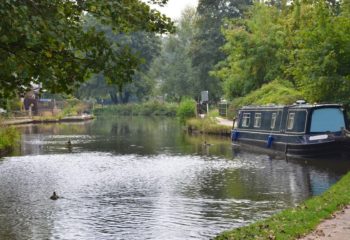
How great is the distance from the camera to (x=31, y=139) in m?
41.0

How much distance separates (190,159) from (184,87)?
60867mm

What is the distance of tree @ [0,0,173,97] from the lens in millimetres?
7922

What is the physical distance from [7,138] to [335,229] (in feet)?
80.4

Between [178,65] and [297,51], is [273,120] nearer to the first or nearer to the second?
[297,51]

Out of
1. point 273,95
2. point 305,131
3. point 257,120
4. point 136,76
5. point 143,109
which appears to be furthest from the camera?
point 136,76

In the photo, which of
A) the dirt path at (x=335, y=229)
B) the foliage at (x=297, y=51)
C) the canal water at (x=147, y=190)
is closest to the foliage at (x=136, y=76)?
the foliage at (x=297, y=51)

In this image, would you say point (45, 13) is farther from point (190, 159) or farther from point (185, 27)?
point (185, 27)

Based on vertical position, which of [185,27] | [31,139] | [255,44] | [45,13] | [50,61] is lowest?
[31,139]

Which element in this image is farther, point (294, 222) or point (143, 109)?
point (143, 109)

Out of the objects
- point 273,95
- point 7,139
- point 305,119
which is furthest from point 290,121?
point 7,139

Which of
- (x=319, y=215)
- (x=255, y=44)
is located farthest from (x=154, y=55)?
(x=319, y=215)

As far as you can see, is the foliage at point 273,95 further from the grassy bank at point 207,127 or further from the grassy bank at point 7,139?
the grassy bank at point 7,139

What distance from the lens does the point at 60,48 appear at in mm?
9180

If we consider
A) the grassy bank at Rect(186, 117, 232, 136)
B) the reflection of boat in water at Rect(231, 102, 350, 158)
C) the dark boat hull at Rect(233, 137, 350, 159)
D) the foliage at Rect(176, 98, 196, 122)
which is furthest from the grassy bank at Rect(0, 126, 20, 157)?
the foliage at Rect(176, 98, 196, 122)
